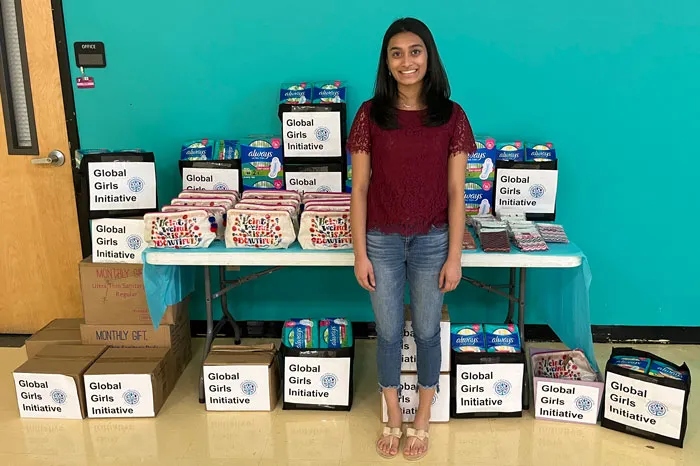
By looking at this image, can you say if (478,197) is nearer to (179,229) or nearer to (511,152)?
(511,152)

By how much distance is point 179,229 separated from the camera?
2457 mm

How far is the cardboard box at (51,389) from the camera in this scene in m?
2.57

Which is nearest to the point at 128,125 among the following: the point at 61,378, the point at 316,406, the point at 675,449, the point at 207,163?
the point at 207,163

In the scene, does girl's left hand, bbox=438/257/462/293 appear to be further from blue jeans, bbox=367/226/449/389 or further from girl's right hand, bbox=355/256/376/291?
girl's right hand, bbox=355/256/376/291

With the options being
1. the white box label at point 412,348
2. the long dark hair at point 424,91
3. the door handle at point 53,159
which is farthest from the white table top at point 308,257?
the door handle at point 53,159

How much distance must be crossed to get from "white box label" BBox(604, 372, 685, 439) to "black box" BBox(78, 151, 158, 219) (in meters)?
2.08

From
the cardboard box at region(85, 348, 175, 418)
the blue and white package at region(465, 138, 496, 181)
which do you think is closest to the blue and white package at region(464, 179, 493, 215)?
the blue and white package at region(465, 138, 496, 181)

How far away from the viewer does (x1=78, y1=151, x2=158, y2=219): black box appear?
8.62 feet

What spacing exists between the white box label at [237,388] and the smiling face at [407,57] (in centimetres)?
133

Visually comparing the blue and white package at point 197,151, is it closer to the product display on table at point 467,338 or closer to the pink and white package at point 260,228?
the pink and white package at point 260,228

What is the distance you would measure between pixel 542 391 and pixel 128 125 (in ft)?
7.69

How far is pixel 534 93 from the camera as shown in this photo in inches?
117

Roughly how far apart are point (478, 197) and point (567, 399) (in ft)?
3.05

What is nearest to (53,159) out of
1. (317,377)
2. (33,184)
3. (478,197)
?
(33,184)
